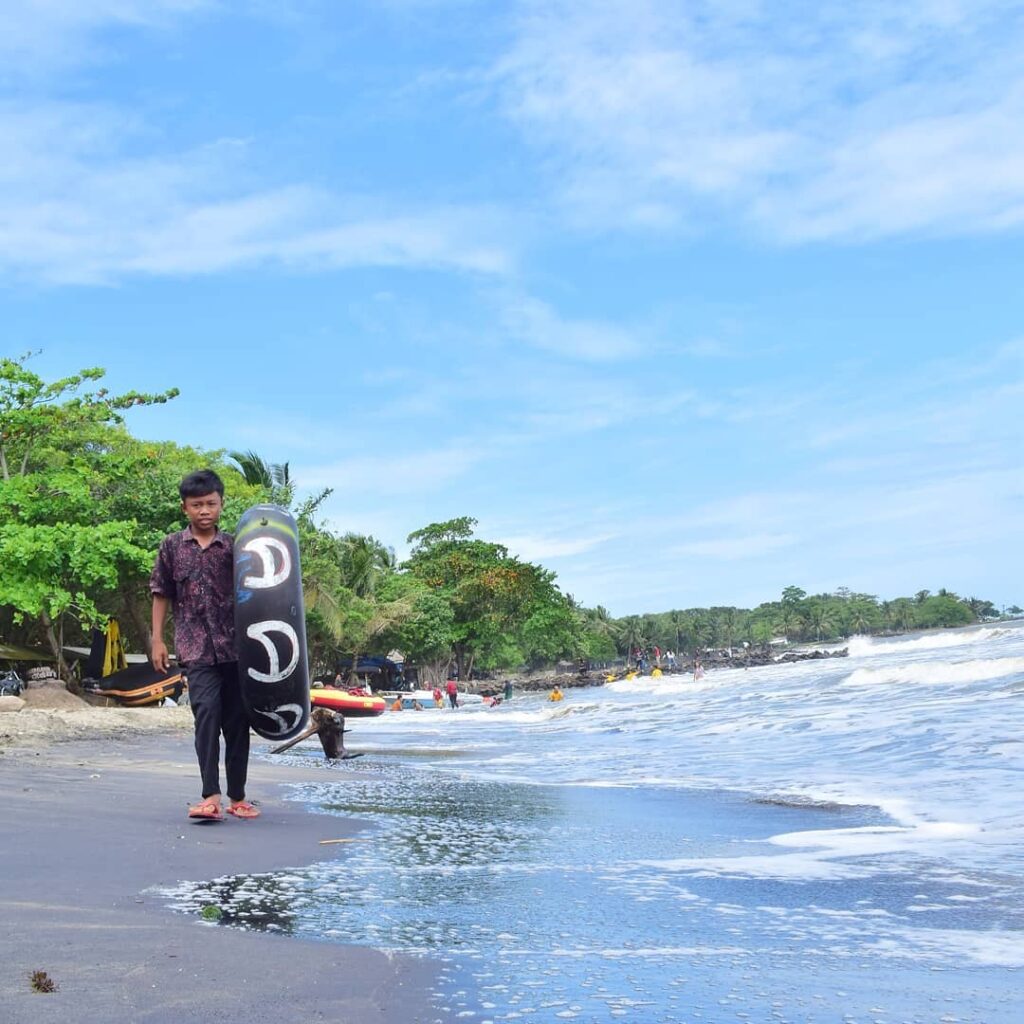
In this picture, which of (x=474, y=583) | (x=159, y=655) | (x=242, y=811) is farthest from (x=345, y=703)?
(x=474, y=583)

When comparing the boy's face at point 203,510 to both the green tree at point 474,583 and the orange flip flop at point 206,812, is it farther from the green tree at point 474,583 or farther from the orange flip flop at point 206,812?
the green tree at point 474,583

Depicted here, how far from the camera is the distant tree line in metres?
22.0

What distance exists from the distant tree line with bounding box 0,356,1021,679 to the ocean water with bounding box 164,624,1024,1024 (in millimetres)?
14693

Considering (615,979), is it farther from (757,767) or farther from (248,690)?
(757,767)

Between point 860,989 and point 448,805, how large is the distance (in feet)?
14.0

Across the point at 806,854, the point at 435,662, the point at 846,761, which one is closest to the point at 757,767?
the point at 846,761

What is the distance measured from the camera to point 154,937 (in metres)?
2.73

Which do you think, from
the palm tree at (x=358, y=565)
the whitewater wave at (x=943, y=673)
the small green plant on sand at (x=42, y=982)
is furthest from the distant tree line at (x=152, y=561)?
the small green plant on sand at (x=42, y=982)

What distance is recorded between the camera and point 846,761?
9.86 meters

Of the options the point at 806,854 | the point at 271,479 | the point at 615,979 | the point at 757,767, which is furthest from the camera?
the point at 271,479

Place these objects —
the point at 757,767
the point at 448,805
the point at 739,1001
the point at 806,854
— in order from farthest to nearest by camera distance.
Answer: the point at 757,767
the point at 448,805
the point at 806,854
the point at 739,1001

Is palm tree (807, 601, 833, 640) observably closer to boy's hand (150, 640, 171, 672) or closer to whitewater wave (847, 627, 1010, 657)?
whitewater wave (847, 627, 1010, 657)

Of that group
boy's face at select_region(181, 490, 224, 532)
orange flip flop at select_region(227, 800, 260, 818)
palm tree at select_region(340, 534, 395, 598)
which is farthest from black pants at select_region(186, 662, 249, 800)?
palm tree at select_region(340, 534, 395, 598)

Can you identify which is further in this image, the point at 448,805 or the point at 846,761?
the point at 846,761
